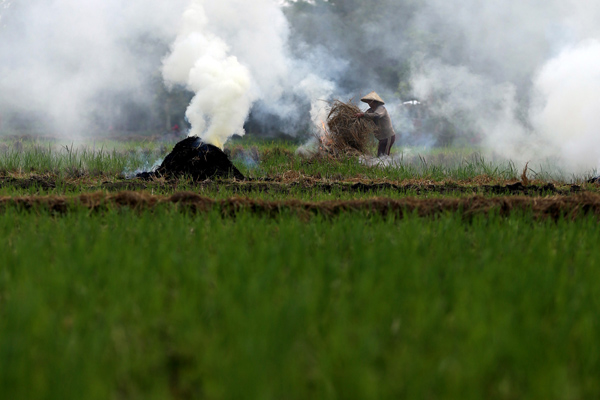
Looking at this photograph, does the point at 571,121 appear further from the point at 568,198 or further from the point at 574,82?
the point at 568,198

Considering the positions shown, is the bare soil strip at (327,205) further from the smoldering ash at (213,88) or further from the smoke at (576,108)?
the smoke at (576,108)

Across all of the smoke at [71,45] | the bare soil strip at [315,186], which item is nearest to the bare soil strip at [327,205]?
the bare soil strip at [315,186]

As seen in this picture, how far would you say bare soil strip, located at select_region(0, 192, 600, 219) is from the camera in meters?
4.23

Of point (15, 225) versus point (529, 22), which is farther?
point (529, 22)

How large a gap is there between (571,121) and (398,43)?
11.3 meters

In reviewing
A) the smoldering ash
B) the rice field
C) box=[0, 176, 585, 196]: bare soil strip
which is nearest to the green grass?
the rice field

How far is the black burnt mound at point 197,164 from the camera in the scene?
308 inches

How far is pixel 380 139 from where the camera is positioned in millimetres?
10727

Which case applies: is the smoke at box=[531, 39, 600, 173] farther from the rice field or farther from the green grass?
the green grass

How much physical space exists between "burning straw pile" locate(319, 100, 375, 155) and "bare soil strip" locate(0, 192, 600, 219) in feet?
18.7

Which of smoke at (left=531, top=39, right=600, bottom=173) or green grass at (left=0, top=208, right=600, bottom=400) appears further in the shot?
smoke at (left=531, top=39, right=600, bottom=173)

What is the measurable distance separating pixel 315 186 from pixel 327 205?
2641mm

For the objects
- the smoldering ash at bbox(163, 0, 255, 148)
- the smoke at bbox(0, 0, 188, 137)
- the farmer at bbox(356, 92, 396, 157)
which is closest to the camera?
the smoldering ash at bbox(163, 0, 255, 148)

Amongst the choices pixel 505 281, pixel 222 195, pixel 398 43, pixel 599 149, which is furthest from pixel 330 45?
pixel 505 281
